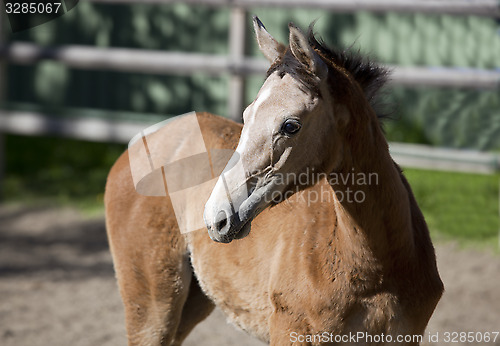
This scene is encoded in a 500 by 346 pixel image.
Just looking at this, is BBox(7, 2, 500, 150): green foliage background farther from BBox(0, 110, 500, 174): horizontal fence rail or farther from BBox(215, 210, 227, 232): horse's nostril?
BBox(215, 210, 227, 232): horse's nostril

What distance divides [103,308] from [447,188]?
353 centimetres

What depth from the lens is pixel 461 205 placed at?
230 inches

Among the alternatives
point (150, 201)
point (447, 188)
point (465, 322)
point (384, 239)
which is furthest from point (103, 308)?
point (447, 188)

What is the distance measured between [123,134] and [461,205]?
334 cm

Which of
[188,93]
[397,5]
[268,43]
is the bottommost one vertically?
[188,93]

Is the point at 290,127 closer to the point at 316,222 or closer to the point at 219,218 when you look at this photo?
the point at 219,218

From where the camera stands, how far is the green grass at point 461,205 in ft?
18.3

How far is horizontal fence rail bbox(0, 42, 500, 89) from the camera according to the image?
551cm

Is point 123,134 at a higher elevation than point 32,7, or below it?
below

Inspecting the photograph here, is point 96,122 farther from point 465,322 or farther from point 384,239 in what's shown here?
point 384,239

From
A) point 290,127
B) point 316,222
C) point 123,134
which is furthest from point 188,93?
point 290,127

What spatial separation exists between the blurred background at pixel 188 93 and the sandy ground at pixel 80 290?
3 cm

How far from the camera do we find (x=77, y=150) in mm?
7773

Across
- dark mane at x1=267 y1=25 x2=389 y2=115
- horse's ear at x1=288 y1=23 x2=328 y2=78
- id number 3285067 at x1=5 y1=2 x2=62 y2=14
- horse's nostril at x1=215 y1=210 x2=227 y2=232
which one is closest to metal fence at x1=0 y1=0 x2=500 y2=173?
id number 3285067 at x1=5 y1=2 x2=62 y2=14
